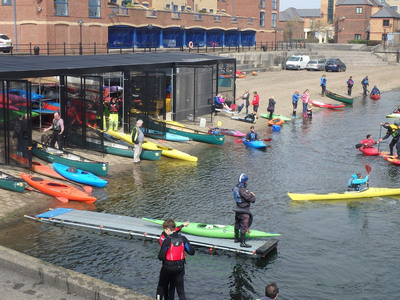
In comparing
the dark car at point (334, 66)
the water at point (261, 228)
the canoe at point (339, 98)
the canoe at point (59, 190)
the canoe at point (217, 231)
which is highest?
the dark car at point (334, 66)

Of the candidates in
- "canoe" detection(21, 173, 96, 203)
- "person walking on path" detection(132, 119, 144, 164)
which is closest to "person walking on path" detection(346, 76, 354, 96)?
"person walking on path" detection(132, 119, 144, 164)

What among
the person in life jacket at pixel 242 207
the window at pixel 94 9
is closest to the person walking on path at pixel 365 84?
the window at pixel 94 9

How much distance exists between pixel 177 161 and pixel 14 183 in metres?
8.40

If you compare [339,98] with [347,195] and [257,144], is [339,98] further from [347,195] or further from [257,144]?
[347,195]

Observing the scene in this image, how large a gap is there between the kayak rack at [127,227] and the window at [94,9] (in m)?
38.0

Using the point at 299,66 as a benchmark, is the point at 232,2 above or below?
above

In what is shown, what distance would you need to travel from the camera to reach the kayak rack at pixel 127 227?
49.3 ft

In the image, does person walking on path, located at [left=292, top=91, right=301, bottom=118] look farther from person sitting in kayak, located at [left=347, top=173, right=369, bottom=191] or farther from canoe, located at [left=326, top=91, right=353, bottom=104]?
person sitting in kayak, located at [left=347, top=173, right=369, bottom=191]

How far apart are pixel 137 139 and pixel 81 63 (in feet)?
19.8

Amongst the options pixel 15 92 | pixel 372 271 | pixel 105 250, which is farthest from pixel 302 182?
pixel 15 92

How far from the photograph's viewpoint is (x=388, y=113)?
42.4m

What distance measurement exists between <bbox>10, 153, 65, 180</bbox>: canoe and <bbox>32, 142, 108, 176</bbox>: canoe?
0.90 meters

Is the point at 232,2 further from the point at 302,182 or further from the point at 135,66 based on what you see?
the point at 302,182

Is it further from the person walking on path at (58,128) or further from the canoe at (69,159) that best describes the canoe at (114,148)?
the canoe at (69,159)
